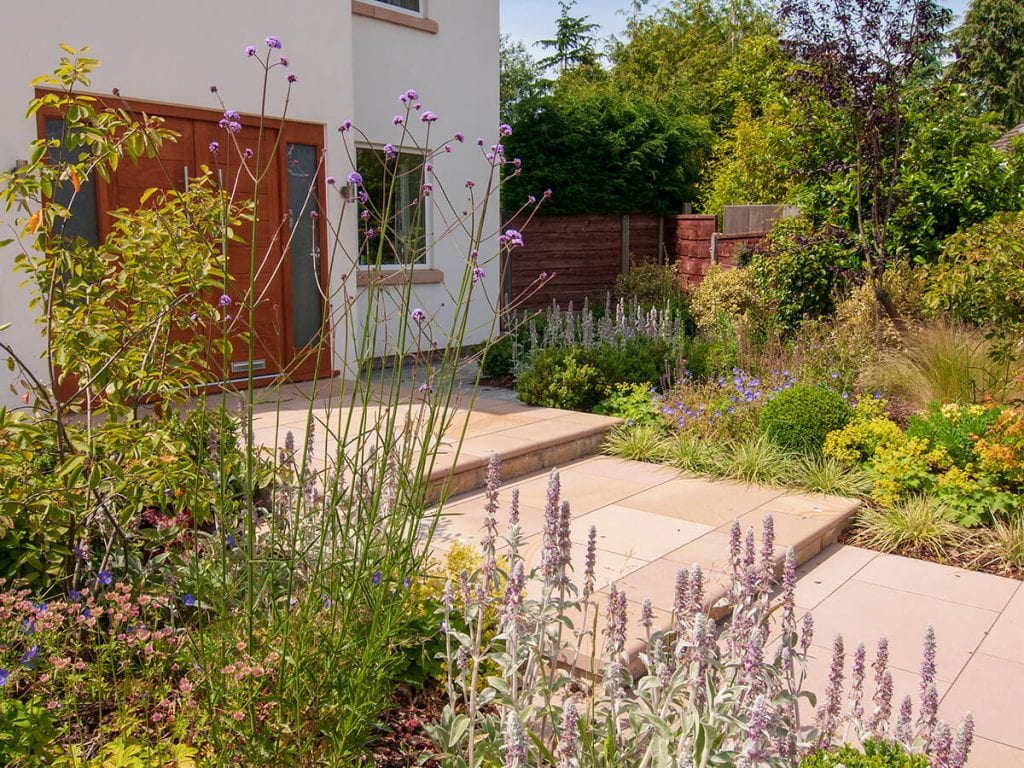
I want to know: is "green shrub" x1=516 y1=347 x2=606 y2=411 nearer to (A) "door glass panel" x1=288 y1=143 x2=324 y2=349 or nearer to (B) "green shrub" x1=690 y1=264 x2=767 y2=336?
(A) "door glass panel" x1=288 y1=143 x2=324 y2=349

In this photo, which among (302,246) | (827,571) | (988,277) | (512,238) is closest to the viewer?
(512,238)

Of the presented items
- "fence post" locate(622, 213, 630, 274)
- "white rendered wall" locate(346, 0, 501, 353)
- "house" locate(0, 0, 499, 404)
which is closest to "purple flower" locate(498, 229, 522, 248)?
"house" locate(0, 0, 499, 404)

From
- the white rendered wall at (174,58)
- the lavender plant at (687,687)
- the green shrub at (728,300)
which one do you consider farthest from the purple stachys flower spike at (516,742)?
the green shrub at (728,300)

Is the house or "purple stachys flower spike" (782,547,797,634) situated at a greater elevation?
the house

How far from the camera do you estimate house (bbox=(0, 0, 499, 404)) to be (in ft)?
18.6

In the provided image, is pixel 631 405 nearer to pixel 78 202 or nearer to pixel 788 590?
pixel 78 202

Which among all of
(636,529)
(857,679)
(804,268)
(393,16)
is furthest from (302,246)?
(857,679)

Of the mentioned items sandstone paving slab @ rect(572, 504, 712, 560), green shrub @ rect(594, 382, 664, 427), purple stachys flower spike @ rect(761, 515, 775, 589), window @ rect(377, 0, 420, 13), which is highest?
window @ rect(377, 0, 420, 13)

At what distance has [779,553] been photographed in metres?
4.02

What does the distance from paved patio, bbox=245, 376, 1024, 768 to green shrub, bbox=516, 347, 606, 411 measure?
60 cm

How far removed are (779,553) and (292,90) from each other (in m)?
5.37

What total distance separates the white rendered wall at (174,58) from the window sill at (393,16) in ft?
2.51

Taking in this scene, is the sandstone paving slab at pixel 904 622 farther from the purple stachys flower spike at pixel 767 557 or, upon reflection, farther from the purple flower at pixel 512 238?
the purple flower at pixel 512 238

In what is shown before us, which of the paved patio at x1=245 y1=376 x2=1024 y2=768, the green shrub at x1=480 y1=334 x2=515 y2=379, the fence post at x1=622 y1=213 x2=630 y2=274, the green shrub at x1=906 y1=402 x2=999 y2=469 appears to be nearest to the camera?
the paved patio at x1=245 y1=376 x2=1024 y2=768
